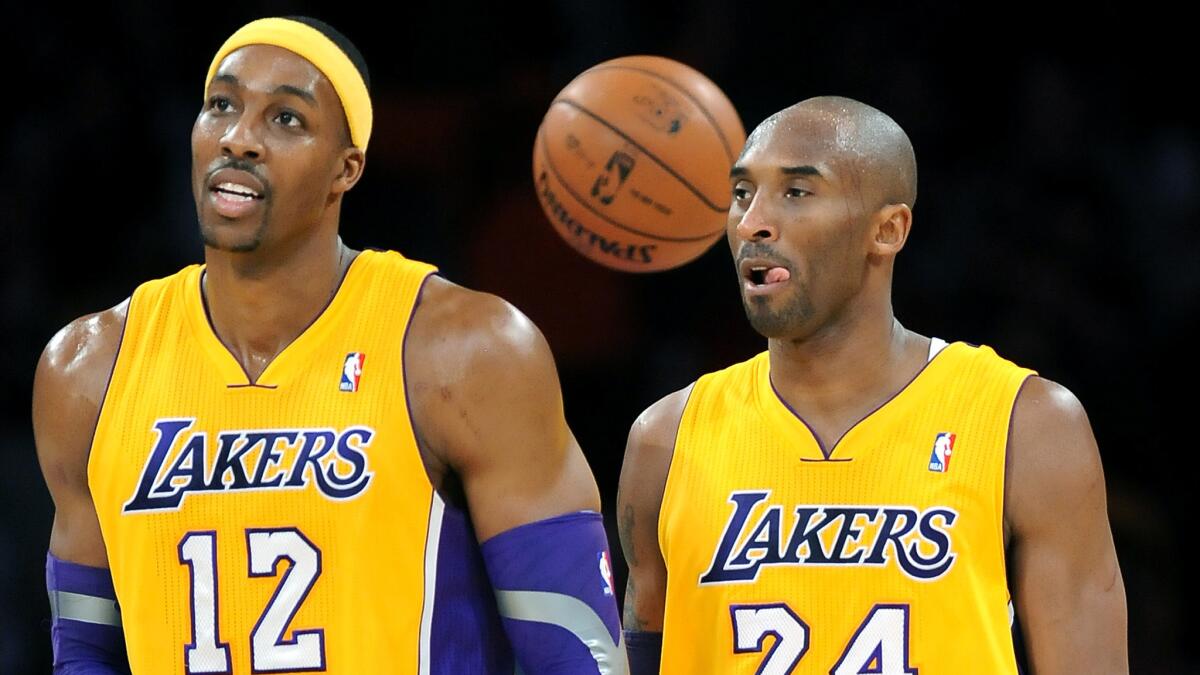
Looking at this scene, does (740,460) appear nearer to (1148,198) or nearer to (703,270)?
(703,270)

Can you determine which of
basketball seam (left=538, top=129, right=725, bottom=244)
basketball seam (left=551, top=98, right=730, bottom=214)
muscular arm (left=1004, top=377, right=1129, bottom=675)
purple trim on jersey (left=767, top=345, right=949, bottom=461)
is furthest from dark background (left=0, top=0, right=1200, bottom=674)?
muscular arm (left=1004, top=377, right=1129, bottom=675)

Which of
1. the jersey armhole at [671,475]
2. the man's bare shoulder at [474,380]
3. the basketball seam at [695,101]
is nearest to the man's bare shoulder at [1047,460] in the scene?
the jersey armhole at [671,475]

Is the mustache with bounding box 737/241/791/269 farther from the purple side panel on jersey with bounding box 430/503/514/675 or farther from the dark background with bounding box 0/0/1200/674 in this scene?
the dark background with bounding box 0/0/1200/674

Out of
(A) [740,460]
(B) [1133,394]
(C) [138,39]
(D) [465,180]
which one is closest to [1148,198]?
(B) [1133,394]

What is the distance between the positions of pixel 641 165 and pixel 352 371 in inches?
43.6

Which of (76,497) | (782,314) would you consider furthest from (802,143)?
(76,497)

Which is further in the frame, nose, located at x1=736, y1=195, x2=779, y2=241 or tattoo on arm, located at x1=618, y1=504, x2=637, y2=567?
tattoo on arm, located at x1=618, y1=504, x2=637, y2=567

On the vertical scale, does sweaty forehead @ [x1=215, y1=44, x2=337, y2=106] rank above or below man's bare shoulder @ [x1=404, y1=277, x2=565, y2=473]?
above

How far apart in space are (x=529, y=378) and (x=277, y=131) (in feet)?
2.22

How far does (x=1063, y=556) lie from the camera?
3539mm

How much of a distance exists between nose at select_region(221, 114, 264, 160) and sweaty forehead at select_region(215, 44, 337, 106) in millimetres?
93

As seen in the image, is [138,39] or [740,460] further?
[138,39]

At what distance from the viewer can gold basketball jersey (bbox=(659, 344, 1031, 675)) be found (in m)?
3.53

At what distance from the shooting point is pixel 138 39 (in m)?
8.31
